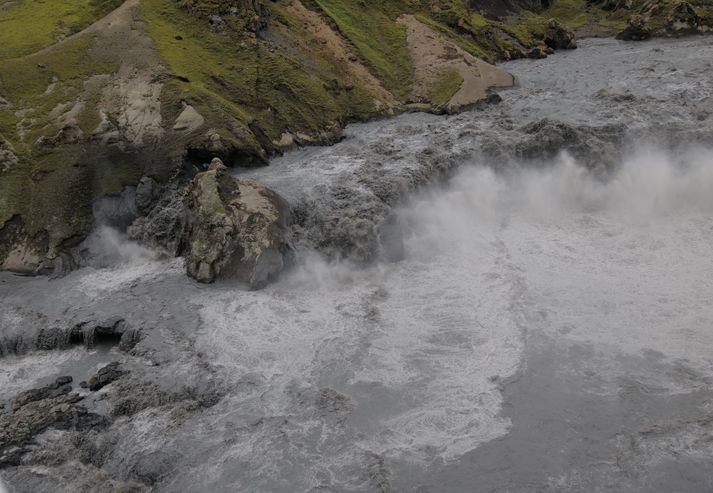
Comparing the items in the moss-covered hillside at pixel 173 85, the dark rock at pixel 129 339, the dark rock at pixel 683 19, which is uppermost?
the dark rock at pixel 683 19

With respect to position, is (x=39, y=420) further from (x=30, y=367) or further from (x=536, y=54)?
(x=536, y=54)

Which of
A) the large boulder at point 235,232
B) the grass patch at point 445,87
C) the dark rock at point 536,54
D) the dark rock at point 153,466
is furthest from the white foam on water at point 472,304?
the dark rock at point 536,54

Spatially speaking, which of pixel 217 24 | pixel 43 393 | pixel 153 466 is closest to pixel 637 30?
pixel 217 24

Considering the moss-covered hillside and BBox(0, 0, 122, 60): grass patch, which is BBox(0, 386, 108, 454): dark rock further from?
BBox(0, 0, 122, 60): grass patch

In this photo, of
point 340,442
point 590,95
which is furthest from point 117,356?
point 590,95

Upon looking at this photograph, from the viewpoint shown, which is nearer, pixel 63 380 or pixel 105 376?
pixel 105 376

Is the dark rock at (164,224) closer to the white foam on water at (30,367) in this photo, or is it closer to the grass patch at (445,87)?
the white foam on water at (30,367)
